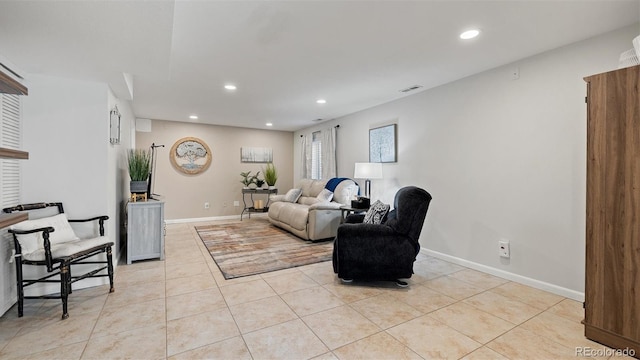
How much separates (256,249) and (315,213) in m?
1.03

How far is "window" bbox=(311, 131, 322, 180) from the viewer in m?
6.30

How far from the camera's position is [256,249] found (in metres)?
3.96

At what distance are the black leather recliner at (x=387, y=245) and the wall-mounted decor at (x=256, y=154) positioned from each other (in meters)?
4.81

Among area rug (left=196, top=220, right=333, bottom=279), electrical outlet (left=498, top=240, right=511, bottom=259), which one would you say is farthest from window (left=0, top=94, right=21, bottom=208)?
electrical outlet (left=498, top=240, right=511, bottom=259)

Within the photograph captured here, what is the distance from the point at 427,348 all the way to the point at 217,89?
372 centimetres

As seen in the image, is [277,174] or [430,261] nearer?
[430,261]

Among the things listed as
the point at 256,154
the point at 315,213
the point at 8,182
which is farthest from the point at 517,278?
the point at 256,154

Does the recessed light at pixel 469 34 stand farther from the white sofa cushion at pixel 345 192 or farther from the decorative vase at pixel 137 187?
the decorative vase at pixel 137 187

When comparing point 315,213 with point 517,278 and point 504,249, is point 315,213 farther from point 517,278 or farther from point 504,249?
point 517,278

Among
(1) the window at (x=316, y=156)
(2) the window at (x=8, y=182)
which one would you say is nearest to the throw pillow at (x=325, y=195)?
(1) the window at (x=316, y=156)

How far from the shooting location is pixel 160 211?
351 cm

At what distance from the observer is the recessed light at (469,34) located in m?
2.26

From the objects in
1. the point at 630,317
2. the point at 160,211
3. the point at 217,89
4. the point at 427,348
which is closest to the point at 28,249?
the point at 160,211

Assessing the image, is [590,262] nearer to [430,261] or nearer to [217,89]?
[430,261]
